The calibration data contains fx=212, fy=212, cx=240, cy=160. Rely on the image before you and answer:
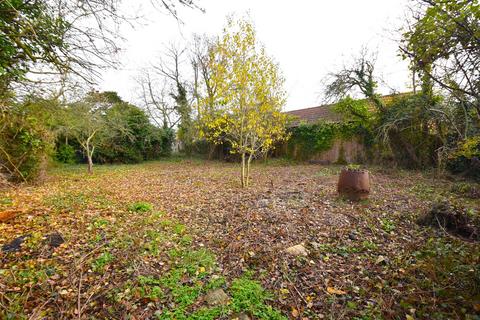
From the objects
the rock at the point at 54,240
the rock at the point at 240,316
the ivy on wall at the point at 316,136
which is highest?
the ivy on wall at the point at 316,136

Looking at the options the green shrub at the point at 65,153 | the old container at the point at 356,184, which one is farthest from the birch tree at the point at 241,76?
the green shrub at the point at 65,153

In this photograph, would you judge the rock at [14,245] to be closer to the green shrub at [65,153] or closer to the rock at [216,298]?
the rock at [216,298]

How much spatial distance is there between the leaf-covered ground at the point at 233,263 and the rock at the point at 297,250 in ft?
0.26

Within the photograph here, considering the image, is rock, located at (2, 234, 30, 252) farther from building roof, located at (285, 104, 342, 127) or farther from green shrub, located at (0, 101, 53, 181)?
building roof, located at (285, 104, 342, 127)

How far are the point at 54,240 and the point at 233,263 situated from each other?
2723 mm

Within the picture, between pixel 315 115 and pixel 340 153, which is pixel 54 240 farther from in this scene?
pixel 315 115

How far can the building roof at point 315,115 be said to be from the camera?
1355 cm

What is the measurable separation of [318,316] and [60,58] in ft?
16.5

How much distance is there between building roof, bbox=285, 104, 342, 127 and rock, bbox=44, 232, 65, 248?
13.2 meters

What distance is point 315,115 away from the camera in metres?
15.9

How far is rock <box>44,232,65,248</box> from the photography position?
313cm

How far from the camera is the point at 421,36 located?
259cm

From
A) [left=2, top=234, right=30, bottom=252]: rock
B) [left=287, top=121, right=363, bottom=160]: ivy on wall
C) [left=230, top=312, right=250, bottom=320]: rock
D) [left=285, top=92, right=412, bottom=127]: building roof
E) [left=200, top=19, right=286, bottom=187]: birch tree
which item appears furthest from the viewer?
[left=285, top=92, right=412, bottom=127]: building roof

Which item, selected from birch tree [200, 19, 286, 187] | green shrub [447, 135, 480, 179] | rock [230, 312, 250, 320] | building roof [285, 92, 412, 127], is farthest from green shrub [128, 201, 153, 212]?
building roof [285, 92, 412, 127]
